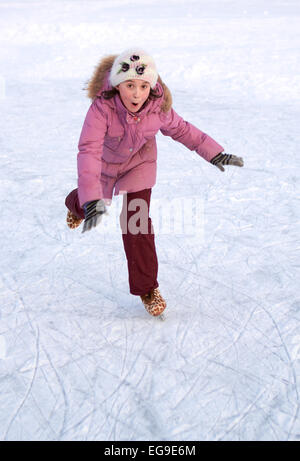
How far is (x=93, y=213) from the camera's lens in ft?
6.88

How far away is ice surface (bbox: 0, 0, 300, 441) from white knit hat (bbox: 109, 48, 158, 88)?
1140mm

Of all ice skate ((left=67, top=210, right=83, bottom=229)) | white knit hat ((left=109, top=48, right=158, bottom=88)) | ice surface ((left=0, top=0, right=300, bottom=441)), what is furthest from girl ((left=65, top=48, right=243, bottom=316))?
ice skate ((left=67, top=210, right=83, bottom=229))

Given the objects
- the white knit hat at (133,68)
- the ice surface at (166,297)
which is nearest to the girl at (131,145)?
the white knit hat at (133,68)

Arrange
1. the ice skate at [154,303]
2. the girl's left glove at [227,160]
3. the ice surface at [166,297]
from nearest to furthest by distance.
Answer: the ice surface at [166,297] < the girl's left glove at [227,160] < the ice skate at [154,303]

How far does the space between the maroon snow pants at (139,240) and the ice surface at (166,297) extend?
0.68 feet

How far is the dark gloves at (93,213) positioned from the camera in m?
2.06

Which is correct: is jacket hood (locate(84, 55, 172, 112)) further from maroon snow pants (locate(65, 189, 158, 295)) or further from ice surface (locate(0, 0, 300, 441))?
ice surface (locate(0, 0, 300, 441))

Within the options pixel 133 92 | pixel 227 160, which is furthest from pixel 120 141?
pixel 227 160

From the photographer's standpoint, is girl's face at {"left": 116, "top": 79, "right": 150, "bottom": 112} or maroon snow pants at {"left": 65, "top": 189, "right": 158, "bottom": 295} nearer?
girl's face at {"left": 116, "top": 79, "right": 150, "bottom": 112}

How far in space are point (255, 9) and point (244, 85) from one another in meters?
8.39

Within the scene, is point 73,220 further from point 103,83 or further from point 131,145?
point 103,83

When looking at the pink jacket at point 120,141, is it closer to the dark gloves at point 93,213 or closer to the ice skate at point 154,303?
the dark gloves at point 93,213

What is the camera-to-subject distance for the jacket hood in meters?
2.26
